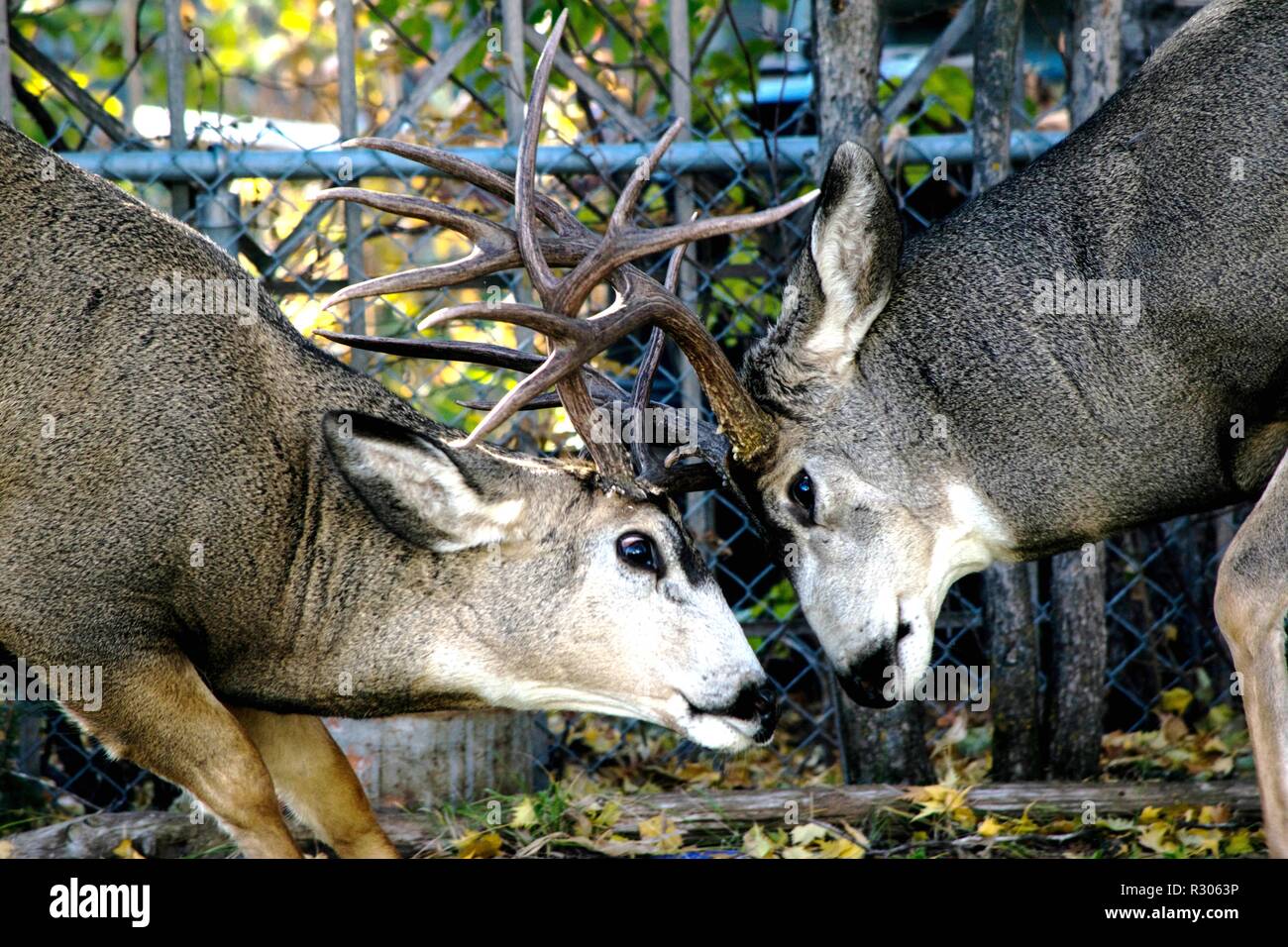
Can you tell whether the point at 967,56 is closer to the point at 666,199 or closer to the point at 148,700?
the point at 666,199

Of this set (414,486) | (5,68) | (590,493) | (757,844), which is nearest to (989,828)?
(757,844)

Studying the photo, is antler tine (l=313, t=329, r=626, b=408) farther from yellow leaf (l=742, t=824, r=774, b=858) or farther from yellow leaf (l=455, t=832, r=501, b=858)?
yellow leaf (l=742, t=824, r=774, b=858)

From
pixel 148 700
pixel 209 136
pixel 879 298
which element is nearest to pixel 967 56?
pixel 209 136

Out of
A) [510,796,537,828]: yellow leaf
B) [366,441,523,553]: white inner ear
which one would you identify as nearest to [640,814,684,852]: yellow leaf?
[510,796,537,828]: yellow leaf

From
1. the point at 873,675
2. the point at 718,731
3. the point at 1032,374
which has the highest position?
the point at 1032,374

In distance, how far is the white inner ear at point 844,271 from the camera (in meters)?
Answer: 5.11

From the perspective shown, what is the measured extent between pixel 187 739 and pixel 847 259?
2.56 meters

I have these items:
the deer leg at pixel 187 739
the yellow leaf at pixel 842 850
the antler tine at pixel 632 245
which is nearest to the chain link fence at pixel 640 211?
the yellow leaf at pixel 842 850

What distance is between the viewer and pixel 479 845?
5902 millimetres

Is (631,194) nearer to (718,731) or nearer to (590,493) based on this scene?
(590,493)

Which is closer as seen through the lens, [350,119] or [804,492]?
[804,492]

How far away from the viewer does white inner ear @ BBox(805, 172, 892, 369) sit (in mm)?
5109

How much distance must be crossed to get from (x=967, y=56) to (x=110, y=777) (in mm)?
6754
